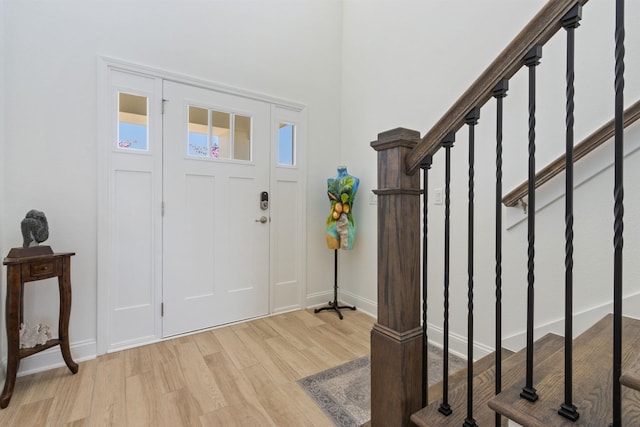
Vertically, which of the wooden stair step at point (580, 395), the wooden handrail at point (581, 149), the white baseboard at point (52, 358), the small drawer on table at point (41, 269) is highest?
the wooden handrail at point (581, 149)

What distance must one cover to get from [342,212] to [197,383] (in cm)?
173

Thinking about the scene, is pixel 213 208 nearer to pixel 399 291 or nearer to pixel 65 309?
pixel 65 309

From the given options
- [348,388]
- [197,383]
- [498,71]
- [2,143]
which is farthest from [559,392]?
[2,143]

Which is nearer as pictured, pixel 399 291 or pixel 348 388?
pixel 399 291

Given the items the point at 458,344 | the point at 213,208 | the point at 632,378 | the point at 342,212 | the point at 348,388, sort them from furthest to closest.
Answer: the point at 342,212, the point at 213,208, the point at 458,344, the point at 348,388, the point at 632,378

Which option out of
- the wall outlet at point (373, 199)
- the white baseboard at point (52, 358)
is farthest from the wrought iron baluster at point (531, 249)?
the white baseboard at point (52, 358)

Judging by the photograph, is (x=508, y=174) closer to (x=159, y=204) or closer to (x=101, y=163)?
(x=159, y=204)

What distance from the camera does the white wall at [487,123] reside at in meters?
1.54

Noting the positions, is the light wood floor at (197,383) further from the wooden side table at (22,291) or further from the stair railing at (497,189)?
the stair railing at (497,189)

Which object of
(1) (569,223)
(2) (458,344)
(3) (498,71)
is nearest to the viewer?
(1) (569,223)

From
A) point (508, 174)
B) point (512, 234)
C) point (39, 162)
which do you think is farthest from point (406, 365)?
point (39, 162)

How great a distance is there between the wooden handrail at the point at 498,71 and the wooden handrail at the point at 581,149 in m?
1.01

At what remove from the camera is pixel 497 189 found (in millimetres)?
881

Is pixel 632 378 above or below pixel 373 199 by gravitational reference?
below
